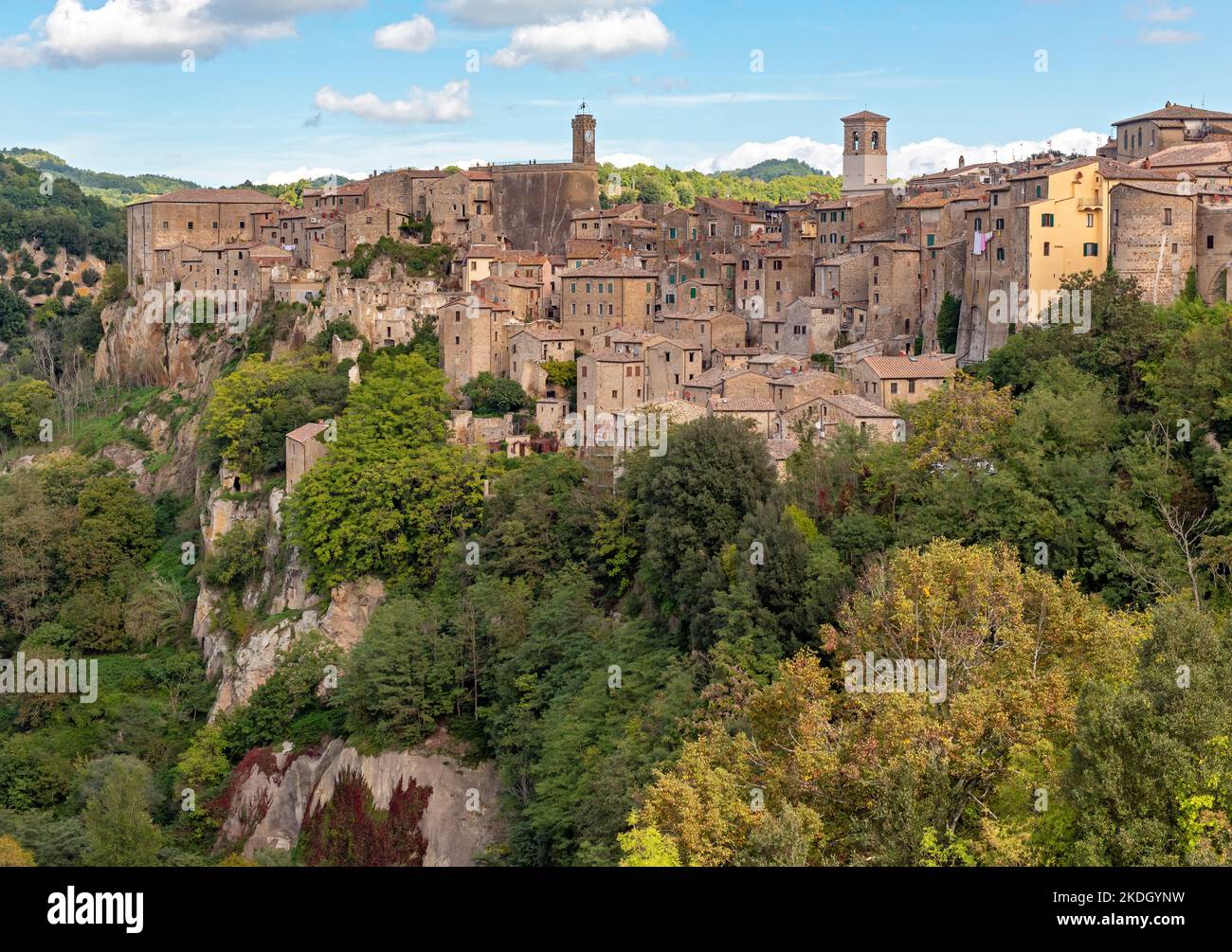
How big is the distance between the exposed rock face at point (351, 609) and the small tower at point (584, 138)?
27.8 m

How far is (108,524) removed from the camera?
61844 mm

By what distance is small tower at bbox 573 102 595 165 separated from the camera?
72.2 m

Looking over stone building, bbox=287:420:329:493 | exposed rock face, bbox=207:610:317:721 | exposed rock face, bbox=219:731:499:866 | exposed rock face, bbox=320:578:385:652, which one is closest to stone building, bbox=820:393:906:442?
exposed rock face, bbox=219:731:499:866

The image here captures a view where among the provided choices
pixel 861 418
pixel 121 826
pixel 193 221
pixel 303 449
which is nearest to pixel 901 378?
pixel 861 418

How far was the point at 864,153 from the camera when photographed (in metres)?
63.4

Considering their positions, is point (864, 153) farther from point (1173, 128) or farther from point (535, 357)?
point (535, 357)

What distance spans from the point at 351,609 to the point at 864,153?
2789cm

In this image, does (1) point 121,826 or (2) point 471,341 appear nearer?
(1) point 121,826

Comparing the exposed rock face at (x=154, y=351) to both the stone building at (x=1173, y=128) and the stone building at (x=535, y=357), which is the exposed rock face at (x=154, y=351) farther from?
the stone building at (x=1173, y=128)

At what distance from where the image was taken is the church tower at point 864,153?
63.4 m

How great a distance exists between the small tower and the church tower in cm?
1305

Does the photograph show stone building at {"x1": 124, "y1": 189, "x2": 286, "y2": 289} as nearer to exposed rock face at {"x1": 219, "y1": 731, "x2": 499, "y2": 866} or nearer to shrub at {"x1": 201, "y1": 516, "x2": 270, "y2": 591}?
shrub at {"x1": 201, "y1": 516, "x2": 270, "y2": 591}

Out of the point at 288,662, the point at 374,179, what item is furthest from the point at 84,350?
the point at 288,662
